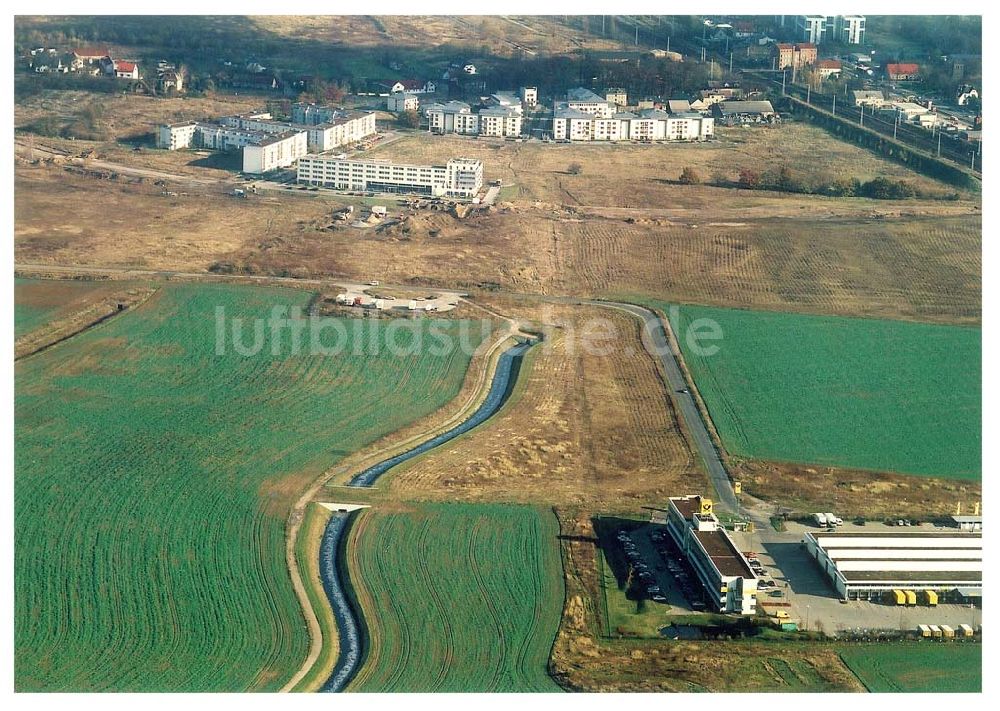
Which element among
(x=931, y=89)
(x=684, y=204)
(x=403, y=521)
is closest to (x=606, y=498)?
(x=403, y=521)

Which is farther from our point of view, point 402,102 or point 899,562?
point 402,102

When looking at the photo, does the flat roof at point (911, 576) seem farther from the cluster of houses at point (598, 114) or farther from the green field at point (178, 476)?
the cluster of houses at point (598, 114)

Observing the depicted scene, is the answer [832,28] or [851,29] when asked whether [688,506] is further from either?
[832,28]

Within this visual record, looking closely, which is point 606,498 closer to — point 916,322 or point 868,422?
point 868,422

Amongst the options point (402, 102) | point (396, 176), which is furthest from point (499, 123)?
point (396, 176)

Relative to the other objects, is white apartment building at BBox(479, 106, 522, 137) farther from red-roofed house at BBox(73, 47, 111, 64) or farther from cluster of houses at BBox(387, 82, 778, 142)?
red-roofed house at BBox(73, 47, 111, 64)

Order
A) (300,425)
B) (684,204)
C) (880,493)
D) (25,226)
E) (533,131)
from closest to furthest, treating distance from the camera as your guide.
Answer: (880,493), (300,425), (25,226), (684,204), (533,131)
